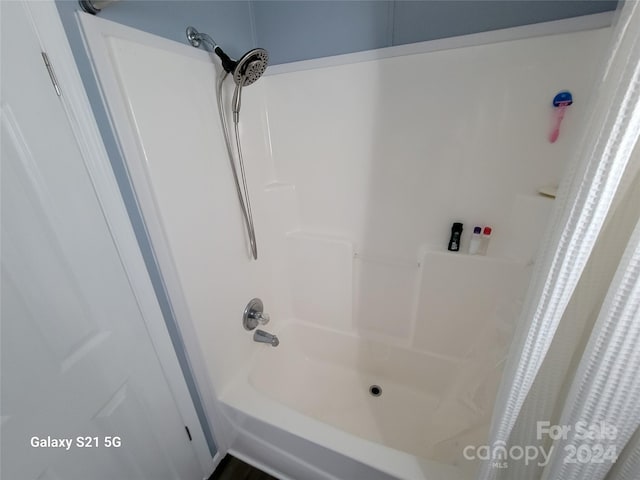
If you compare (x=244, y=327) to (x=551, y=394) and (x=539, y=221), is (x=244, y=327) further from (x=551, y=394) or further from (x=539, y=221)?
(x=539, y=221)

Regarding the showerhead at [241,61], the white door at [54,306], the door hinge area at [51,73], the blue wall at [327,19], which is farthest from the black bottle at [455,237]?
the door hinge area at [51,73]

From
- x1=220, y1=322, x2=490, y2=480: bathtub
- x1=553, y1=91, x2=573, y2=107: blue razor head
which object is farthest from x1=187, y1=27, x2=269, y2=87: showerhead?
x1=220, y1=322, x2=490, y2=480: bathtub

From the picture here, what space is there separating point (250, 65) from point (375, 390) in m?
1.59

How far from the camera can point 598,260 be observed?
50 cm

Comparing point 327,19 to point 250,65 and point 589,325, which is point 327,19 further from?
point 589,325

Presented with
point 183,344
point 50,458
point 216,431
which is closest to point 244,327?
point 183,344

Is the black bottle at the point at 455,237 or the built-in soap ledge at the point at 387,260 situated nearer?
the black bottle at the point at 455,237

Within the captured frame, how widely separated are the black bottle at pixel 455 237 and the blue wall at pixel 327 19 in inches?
27.9

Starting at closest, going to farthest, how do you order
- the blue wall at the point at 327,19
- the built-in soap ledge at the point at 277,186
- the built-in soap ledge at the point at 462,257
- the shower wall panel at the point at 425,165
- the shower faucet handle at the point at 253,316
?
the blue wall at the point at 327,19
the shower wall panel at the point at 425,165
the built-in soap ledge at the point at 462,257
the shower faucet handle at the point at 253,316
the built-in soap ledge at the point at 277,186

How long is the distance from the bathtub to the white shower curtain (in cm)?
31

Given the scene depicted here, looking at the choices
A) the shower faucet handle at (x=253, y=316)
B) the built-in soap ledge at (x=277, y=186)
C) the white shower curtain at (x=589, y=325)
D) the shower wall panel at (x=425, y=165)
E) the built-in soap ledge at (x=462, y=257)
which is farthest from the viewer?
the built-in soap ledge at (x=277, y=186)

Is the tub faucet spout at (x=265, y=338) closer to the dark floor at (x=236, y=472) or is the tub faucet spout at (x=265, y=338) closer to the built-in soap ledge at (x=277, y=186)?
the dark floor at (x=236, y=472)

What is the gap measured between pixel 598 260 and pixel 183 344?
45.0 inches

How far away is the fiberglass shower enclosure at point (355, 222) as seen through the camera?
0.79 metres
